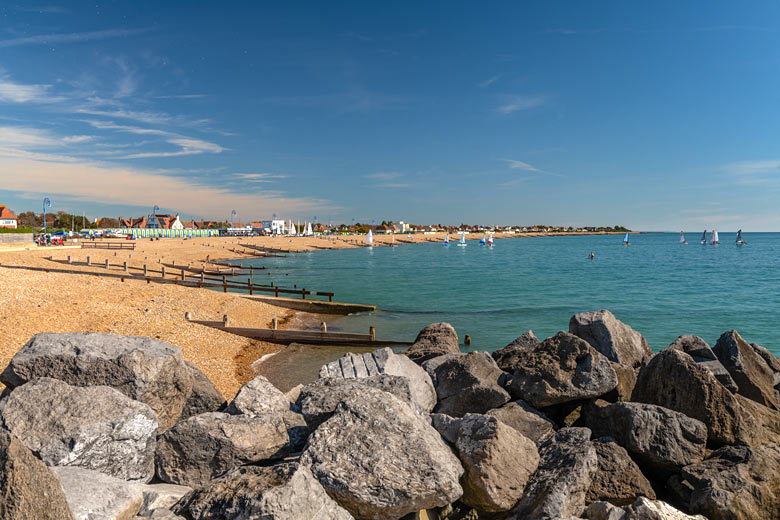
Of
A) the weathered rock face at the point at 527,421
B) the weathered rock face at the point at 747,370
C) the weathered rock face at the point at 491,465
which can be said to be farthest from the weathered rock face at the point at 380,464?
the weathered rock face at the point at 747,370

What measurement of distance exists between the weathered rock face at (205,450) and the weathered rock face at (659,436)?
527cm

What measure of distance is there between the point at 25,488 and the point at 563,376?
751 cm

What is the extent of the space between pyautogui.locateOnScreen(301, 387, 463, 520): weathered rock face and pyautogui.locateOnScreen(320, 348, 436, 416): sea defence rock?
9.63 feet

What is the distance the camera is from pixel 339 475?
16.8 ft

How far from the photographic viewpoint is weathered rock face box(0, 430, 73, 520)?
3.68 metres

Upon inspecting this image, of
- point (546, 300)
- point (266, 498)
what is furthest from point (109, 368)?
point (546, 300)

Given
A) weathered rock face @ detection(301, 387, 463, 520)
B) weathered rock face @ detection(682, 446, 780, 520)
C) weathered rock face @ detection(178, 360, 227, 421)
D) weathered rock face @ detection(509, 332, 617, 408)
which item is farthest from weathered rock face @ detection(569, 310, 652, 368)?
weathered rock face @ detection(178, 360, 227, 421)

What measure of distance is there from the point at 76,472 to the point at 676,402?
8.75 meters

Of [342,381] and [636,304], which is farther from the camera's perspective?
[636,304]

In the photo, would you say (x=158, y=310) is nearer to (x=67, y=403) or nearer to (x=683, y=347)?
(x=67, y=403)

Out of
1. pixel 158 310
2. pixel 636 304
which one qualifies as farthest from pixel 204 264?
pixel 636 304

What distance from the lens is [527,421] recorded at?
7793 millimetres

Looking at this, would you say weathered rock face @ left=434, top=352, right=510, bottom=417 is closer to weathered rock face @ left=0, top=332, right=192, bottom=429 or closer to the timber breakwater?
the timber breakwater

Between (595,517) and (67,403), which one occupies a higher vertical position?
(67,403)
